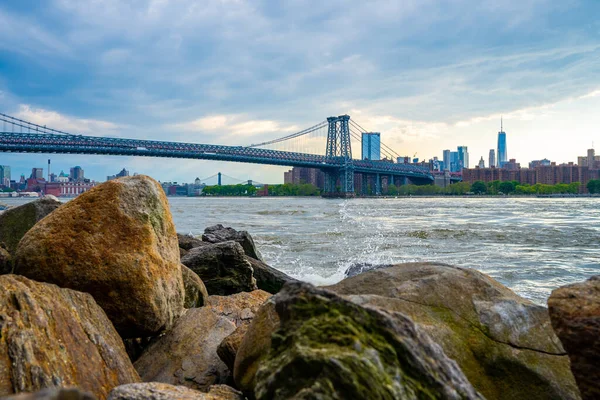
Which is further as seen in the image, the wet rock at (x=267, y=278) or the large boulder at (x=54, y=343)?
the wet rock at (x=267, y=278)

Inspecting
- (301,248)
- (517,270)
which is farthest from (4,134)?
(517,270)

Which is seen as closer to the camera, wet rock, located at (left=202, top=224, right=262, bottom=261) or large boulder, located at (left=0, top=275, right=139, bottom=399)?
large boulder, located at (left=0, top=275, right=139, bottom=399)

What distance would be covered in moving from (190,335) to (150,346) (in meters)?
0.25

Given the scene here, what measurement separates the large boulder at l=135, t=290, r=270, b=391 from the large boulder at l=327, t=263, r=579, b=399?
87 cm

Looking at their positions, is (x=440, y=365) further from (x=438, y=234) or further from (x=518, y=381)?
(x=438, y=234)

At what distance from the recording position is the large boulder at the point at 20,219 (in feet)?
14.9

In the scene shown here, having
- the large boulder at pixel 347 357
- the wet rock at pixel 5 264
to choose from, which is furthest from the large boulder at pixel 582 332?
the wet rock at pixel 5 264

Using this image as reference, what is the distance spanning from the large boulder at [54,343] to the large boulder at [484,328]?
1.10 meters

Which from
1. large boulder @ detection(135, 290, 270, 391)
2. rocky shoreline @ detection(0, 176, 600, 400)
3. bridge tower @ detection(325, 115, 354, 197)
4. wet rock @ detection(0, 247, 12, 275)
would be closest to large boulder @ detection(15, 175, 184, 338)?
rocky shoreline @ detection(0, 176, 600, 400)

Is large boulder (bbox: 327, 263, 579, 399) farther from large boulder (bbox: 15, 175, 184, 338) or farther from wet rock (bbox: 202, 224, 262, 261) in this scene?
wet rock (bbox: 202, 224, 262, 261)

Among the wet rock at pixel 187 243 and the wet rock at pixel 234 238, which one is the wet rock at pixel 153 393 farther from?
the wet rock at pixel 234 238

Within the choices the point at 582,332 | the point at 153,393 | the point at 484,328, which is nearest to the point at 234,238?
the point at 484,328

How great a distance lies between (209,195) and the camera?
347ft

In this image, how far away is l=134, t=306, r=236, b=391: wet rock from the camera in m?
2.61
